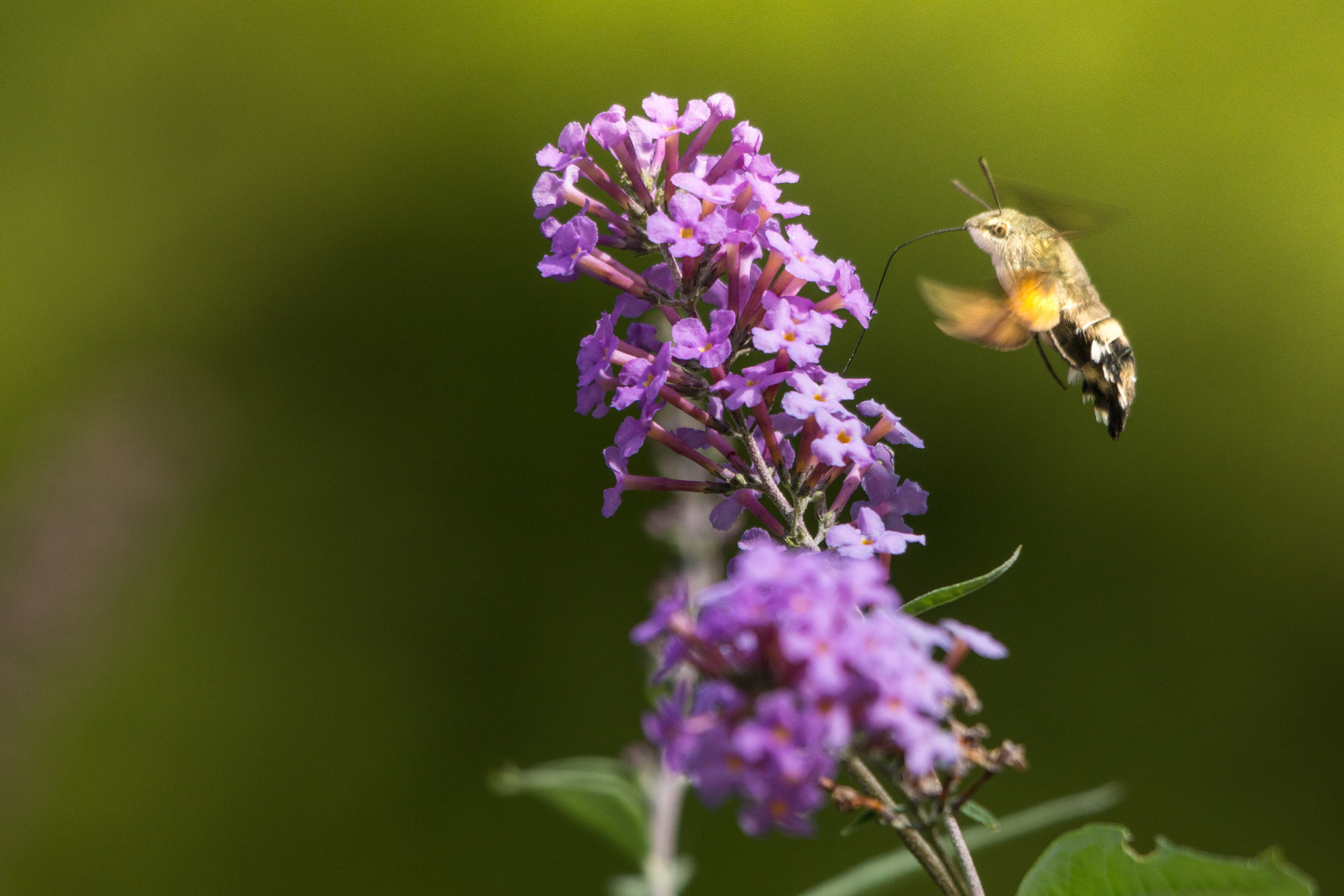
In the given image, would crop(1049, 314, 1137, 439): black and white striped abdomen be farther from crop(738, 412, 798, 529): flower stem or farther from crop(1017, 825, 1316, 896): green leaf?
crop(1017, 825, 1316, 896): green leaf

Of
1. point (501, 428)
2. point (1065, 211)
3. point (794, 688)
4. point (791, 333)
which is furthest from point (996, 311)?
point (501, 428)

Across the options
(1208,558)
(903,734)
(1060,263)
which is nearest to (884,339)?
(1208,558)

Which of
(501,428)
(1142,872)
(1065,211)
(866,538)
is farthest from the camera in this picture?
(501,428)

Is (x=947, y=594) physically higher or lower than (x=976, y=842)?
higher

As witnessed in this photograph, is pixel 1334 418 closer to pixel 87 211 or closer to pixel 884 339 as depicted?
pixel 884 339

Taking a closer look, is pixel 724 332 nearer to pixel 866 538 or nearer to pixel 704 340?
pixel 704 340

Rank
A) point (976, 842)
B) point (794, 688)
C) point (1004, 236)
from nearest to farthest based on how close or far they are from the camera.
A: point (794, 688) → point (976, 842) → point (1004, 236)

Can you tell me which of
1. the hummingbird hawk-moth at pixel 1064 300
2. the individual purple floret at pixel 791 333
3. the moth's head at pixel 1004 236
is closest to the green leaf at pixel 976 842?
the hummingbird hawk-moth at pixel 1064 300

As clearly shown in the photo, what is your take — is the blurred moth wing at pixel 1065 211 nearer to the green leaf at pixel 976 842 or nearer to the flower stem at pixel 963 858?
the green leaf at pixel 976 842
